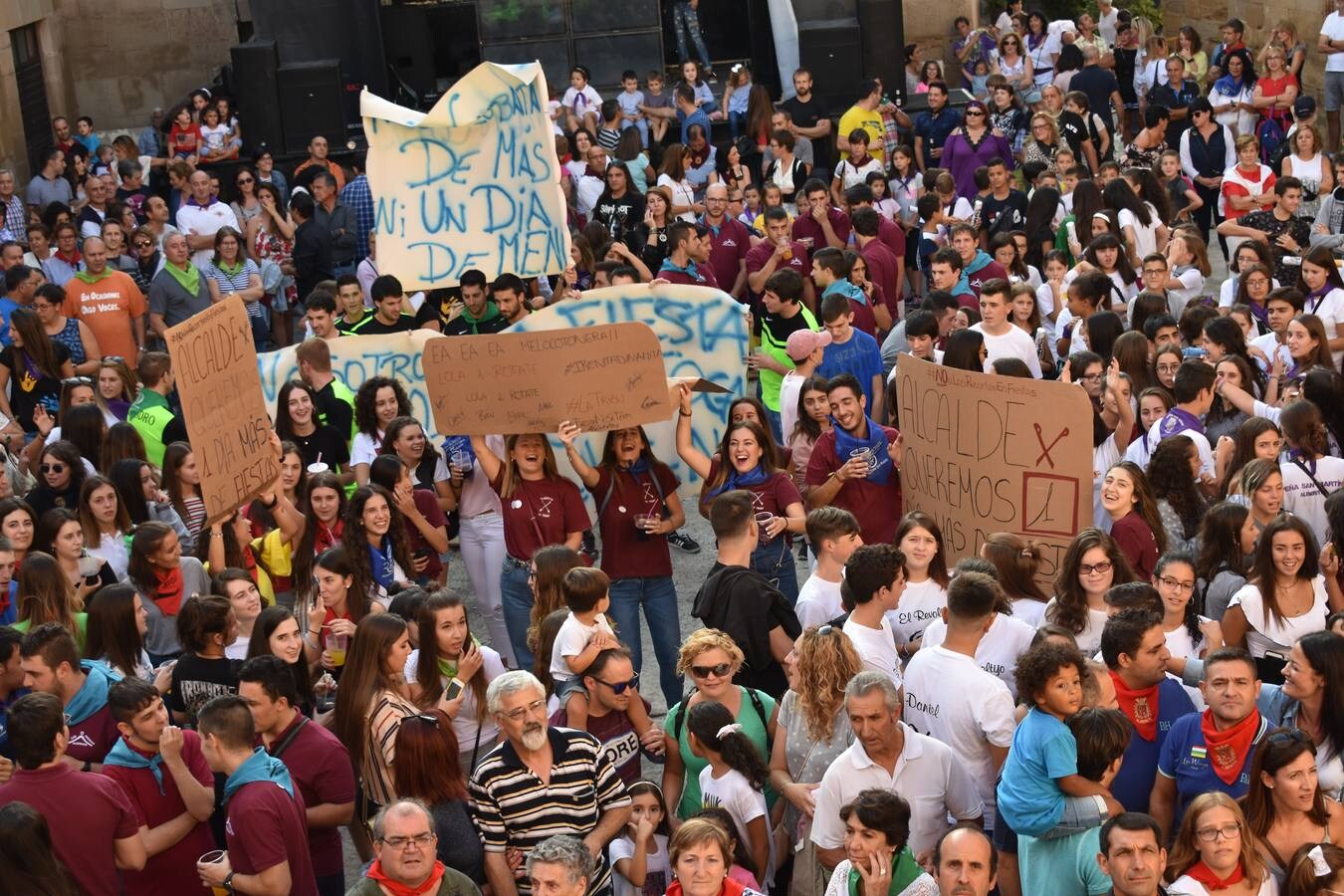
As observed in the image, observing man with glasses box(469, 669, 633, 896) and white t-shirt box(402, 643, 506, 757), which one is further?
white t-shirt box(402, 643, 506, 757)

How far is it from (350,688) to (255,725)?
1.48 ft

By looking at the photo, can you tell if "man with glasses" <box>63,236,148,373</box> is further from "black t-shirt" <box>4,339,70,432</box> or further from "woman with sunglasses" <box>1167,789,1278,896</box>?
Answer: "woman with sunglasses" <box>1167,789,1278,896</box>

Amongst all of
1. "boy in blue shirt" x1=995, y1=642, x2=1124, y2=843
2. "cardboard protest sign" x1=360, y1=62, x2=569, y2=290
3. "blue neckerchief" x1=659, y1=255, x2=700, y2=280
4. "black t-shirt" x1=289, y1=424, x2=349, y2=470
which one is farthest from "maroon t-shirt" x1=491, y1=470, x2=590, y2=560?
"blue neckerchief" x1=659, y1=255, x2=700, y2=280

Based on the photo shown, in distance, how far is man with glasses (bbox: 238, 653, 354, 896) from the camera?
6.11 meters

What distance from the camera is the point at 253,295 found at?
14.2 meters

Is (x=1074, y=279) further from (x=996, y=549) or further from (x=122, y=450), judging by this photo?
(x=122, y=450)

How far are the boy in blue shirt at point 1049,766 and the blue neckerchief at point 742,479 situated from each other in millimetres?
2843

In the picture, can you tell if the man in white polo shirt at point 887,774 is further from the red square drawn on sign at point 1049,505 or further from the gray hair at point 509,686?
the red square drawn on sign at point 1049,505

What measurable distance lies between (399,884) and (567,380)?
356cm

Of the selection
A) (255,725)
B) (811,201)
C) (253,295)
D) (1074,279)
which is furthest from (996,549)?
(253,295)

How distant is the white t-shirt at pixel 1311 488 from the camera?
7918 mm

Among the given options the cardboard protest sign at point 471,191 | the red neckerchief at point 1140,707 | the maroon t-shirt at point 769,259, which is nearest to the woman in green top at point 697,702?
the red neckerchief at point 1140,707

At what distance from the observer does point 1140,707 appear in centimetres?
610

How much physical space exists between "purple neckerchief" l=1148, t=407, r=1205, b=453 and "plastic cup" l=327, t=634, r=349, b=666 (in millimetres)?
3831
